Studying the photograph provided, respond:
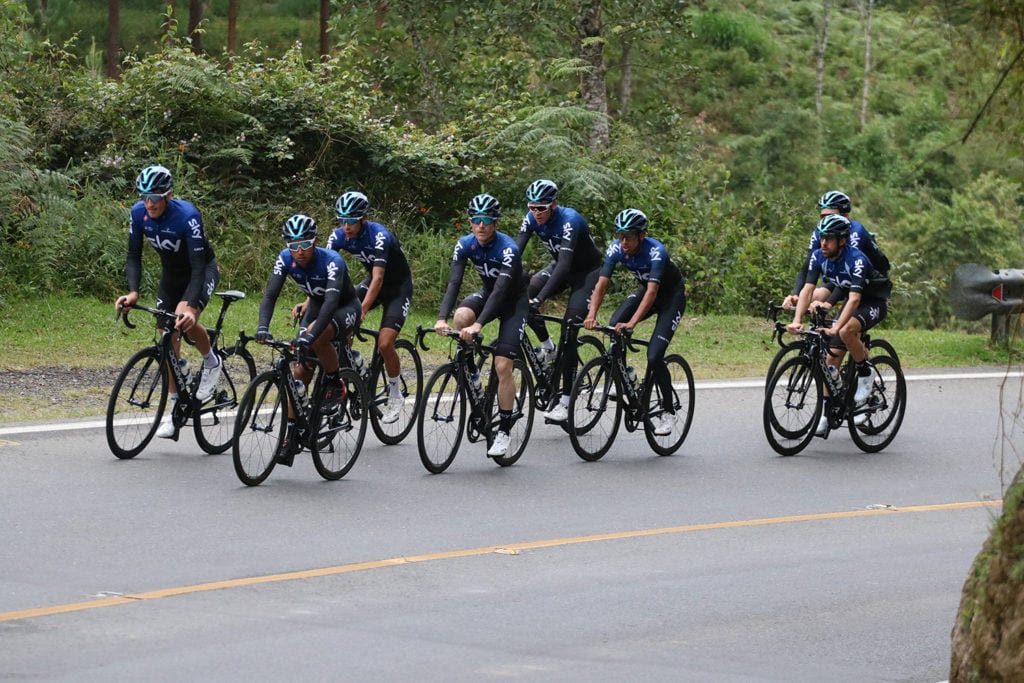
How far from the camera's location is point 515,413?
12.5 m

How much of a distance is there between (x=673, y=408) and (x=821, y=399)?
1.27 m

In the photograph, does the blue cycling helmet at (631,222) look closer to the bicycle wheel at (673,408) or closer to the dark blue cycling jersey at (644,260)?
the dark blue cycling jersey at (644,260)

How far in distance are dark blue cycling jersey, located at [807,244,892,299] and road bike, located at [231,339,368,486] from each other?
4270mm

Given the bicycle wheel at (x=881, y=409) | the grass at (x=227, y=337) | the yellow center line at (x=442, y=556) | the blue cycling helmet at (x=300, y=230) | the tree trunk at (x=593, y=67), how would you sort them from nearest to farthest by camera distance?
the yellow center line at (x=442, y=556)
the blue cycling helmet at (x=300, y=230)
the bicycle wheel at (x=881, y=409)
the grass at (x=227, y=337)
the tree trunk at (x=593, y=67)

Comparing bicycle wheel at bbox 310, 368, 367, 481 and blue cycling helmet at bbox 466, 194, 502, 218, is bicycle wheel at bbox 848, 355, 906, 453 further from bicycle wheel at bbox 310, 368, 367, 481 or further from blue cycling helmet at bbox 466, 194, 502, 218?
bicycle wheel at bbox 310, 368, 367, 481

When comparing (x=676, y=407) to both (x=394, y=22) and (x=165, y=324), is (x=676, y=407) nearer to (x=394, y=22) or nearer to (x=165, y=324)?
(x=165, y=324)

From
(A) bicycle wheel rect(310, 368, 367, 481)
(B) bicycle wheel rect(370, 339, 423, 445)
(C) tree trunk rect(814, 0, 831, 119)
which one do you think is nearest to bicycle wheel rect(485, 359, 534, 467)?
(B) bicycle wheel rect(370, 339, 423, 445)

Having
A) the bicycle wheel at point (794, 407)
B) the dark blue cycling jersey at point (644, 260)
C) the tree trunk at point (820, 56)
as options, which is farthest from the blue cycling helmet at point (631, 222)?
the tree trunk at point (820, 56)

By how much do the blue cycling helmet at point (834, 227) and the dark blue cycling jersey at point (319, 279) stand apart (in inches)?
159

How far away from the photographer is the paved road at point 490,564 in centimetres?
761

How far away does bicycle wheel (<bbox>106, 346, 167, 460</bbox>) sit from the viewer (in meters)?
11.8

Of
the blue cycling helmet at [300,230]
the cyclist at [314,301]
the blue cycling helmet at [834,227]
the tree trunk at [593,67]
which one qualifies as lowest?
the cyclist at [314,301]

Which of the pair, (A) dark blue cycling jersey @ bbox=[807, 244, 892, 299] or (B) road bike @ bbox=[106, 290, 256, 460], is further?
(A) dark blue cycling jersey @ bbox=[807, 244, 892, 299]

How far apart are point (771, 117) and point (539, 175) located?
78.7 feet
